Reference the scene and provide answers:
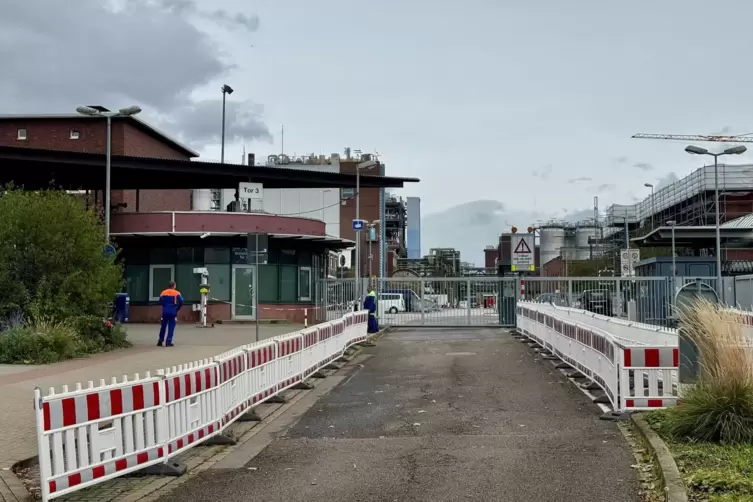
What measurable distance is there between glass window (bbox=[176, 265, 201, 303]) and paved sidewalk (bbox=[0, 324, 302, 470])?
615 cm

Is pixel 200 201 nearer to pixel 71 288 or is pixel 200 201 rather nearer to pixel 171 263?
pixel 171 263

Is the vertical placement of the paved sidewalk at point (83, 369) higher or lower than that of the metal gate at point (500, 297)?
lower

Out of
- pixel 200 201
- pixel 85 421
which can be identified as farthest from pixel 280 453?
pixel 200 201

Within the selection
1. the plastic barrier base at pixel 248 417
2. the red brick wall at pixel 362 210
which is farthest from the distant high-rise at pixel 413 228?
the plastic barrier base at pixel 248 417

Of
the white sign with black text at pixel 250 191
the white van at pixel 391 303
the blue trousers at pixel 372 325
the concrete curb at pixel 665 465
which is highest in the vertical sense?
the white sign with black text at pixel 250 191

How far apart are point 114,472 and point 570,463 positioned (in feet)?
13.6

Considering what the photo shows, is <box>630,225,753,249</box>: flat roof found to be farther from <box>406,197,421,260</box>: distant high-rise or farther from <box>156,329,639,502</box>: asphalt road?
<box>406,197,421,260</box>: distant high-rise

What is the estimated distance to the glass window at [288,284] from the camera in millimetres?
34812

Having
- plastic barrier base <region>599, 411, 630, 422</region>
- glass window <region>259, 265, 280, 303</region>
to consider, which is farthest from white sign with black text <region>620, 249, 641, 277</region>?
plastic barrier base <region>599, 411, 630, 422</region>

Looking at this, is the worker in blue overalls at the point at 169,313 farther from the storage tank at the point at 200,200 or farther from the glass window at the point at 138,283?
the storage tank at the point at 200,200

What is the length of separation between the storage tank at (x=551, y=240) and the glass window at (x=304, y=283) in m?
74.1

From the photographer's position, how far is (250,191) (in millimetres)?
34125

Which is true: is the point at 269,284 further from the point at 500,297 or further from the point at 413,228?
the point at 413,228

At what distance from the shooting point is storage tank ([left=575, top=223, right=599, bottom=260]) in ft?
334
